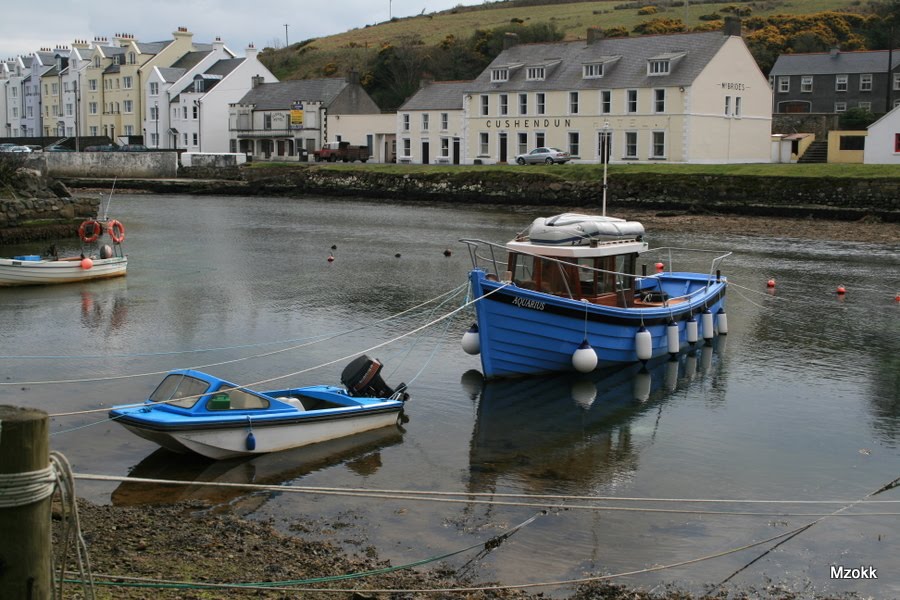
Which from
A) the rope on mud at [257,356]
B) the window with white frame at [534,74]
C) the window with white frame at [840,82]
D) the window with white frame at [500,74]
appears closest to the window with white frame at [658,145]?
the window with white frame at [534,74]

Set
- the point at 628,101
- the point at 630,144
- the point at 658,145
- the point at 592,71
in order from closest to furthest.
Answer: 1. the point at 658,145
2. the point at 628,101
3. the point at 630,144
4. the point at 592,71

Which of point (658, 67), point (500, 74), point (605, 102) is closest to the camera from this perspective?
point (658, 67)

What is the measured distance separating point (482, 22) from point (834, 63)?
57.1 metres

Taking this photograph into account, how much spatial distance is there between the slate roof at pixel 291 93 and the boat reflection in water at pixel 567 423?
62.6 metres

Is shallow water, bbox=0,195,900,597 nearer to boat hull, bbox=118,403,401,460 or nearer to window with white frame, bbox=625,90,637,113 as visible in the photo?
boat hull, bbox=118,403,401,460

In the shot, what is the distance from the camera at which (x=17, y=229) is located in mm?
37281

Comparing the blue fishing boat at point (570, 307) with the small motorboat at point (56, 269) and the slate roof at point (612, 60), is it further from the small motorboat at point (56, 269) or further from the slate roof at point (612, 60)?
the slate roof at point (612, 60)

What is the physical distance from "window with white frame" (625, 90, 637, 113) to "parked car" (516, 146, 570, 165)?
4456mm

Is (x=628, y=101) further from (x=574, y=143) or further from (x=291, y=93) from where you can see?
(x=291, y=93)

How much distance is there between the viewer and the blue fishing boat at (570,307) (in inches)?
680

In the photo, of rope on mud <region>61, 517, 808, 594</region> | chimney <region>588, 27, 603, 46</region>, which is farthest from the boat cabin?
chimney <region>588, 27, 603, 46</region>

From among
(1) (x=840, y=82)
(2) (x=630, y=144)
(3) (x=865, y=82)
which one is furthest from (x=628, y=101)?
(3) (x=865, y=82)

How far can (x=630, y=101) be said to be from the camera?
5894cm

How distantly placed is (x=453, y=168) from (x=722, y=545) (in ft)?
173
